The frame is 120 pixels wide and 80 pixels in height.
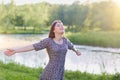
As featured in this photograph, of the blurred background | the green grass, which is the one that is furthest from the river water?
the green grass

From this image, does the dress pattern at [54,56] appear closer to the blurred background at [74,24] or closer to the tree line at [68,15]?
the blurred background at [74,24]

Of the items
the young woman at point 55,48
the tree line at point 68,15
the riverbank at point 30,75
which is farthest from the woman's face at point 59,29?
the tree line at point 68,15

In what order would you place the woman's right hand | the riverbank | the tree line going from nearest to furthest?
the woman's right hand
the riverbank
the tree line

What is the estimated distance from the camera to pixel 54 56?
6051mm

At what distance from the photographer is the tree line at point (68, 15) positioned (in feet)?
169

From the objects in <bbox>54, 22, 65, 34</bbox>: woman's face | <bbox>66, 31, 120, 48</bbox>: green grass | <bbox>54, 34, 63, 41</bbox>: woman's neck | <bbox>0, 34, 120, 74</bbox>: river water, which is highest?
<bbox>54, 22, 65, 34</bbox>: woman's face

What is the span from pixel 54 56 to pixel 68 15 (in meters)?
68.3

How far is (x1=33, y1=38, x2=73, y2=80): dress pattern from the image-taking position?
603cm

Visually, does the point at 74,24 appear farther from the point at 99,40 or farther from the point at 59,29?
the point at 59,29

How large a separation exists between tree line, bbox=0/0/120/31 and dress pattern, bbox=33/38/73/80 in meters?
43.2

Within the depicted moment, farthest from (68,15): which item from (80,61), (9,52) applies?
(9,52)

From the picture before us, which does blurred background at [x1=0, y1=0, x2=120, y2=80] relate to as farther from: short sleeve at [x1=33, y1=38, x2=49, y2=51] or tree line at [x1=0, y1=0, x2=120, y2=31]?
short sleeve at [x1=33, y1=38, x2=49, y2=51]

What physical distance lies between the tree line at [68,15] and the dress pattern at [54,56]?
4317cm

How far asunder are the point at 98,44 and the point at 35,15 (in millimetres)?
51487
